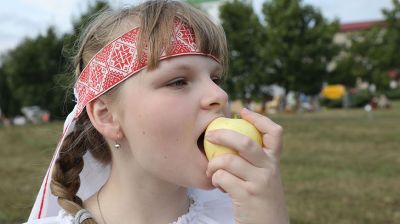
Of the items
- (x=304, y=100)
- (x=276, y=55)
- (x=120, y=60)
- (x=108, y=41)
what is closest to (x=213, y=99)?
(x=120, y=60)

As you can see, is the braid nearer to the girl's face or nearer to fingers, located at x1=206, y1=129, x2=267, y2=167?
the girl's face

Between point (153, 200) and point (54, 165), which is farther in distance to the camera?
point (54, 165)

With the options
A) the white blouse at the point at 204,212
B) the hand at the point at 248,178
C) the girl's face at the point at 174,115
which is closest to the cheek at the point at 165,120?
the girl's face at the point at 174,115

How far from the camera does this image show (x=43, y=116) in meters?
35.8

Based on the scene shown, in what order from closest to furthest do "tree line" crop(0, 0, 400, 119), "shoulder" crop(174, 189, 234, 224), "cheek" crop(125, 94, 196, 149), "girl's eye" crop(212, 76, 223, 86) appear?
"cheek" crop(125, 94, 196, 149), "girl's eye" crop(212, 76, 223, 86), "shoulder" crop(174, 189, 234, 224), "tree line" crop(0, 0, 400, 119)

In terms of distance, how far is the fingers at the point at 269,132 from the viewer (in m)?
1.69

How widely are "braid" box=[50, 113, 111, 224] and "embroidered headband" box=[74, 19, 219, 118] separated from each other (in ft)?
0.60

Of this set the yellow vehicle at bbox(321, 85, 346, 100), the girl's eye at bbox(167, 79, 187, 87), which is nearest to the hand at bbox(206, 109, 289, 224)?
the girl's eye at bbox(167, 79, 187, 87)

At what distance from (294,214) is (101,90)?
379cm

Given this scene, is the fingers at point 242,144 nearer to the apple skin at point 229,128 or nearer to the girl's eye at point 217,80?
the apple skin at point 229,128

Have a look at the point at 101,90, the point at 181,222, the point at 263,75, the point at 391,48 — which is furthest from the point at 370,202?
the point at 263,75

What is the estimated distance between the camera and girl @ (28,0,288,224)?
1651 millimetres

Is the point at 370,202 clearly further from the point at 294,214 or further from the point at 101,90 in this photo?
the point at 101,90

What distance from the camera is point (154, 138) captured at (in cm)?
181
